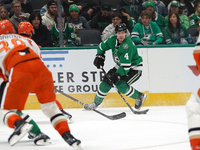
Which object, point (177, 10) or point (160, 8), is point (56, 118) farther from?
point (160, 8)

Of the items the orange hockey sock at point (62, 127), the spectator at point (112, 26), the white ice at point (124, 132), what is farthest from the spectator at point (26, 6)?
the orange hockey sock at point (62, 127)

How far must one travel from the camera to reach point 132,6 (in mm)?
6406

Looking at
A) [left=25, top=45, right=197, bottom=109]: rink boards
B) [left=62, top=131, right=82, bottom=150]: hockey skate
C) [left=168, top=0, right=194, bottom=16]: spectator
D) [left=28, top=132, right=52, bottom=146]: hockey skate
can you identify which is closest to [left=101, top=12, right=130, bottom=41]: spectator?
[left=25, top=45, right=197, bottom=109]: rink boards

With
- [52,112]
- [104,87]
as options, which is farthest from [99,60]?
[52,112]

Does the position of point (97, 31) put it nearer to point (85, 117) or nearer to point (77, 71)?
point (77, 71)

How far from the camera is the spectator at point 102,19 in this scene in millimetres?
6236

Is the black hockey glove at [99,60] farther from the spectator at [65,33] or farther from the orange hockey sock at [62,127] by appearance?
the orange hockey sock at [62,127]

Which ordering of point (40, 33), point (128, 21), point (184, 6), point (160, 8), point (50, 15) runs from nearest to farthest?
1. point (40, 33)
2. point (50, 15)
3. point (128, 21)
4. point (160, 8)
5. point (184, 6)

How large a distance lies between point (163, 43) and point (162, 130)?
2.38 meters

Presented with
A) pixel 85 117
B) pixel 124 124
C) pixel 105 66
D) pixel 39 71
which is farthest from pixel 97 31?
pixel 39 71

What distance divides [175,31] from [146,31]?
436mm

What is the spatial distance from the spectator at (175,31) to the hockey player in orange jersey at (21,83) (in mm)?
3204

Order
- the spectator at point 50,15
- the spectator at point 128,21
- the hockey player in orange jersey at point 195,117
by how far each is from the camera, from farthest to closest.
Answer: the spectator at point 128,21, the spectator at point 50,15, the hockey player in orange jersey at point 195,117

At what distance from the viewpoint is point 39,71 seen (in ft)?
9.63
